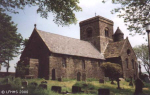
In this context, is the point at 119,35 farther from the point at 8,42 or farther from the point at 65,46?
the point at 8,42

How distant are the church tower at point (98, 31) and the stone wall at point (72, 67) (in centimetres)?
689

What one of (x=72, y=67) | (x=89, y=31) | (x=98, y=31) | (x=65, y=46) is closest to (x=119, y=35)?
(x=98, y=31)

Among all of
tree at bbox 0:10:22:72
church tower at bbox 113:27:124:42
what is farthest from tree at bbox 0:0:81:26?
church tower at bbox 113:27:124:42

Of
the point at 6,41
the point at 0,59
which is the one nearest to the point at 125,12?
the point at 6,41

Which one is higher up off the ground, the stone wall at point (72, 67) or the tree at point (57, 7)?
the tree at point (57, 7)

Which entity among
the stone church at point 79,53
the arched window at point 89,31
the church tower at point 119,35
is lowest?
the stone church at point 79,53

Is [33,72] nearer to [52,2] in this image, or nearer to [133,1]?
[52,2]

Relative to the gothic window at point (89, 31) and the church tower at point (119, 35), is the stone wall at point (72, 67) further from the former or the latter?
the church tower at point (119, 35)

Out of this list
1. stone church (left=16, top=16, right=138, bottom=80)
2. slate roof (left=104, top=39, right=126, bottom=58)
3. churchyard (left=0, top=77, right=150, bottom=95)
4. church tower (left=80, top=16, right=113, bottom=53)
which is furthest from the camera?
church tower (left=80, top=16, right=113, bottom=53)

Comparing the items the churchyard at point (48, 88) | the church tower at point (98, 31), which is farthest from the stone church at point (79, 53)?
the churchyard at point (48, 88)

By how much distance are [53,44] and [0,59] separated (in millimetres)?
19807

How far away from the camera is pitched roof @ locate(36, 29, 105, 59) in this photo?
26.5 metres

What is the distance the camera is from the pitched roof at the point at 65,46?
26.5 metres

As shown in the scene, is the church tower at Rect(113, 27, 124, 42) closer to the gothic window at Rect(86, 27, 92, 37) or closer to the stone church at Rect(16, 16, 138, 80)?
the stone church at Rect(16, 16, 138, 80)
